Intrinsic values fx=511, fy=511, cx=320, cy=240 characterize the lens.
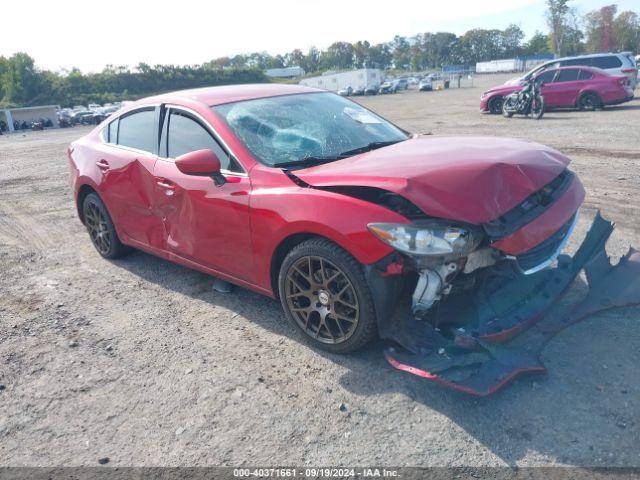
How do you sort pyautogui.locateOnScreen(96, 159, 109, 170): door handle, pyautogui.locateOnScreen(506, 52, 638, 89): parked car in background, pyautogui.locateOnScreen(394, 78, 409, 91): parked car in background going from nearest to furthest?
pyautogui.locateOnScreen(96, 159, 109, 170): door handle, pyautogui.locateOnScreen(506, 52, 638, 89): parked car in background, pyautogui.locateOnScreen(394, 78, 409, 91): parked car in background

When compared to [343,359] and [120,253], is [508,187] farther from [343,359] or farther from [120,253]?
[120,253]

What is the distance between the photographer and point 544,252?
10.5 feet

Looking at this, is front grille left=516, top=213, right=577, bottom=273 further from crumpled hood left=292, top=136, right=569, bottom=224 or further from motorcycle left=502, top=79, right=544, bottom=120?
motorcycle left=502, top=79, right=544, bottom=120

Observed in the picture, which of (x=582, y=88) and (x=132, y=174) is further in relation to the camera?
(x=582, y=88)

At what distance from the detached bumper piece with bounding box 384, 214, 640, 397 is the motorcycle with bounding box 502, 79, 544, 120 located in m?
14.4

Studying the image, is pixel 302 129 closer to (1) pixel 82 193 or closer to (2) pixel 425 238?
(2) pixel 425 238

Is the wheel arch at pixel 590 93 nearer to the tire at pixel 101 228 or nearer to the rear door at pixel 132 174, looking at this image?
the rear door at pixel 132 174

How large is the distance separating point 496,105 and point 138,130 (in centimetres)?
1705

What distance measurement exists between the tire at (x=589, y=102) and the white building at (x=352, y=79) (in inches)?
2043

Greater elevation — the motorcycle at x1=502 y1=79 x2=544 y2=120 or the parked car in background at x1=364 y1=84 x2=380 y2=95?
the parked car in background at x1=364 y1=84 x2=380 y2=95

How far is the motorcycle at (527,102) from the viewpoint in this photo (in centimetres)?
1653

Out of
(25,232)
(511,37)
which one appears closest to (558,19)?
(511,37)

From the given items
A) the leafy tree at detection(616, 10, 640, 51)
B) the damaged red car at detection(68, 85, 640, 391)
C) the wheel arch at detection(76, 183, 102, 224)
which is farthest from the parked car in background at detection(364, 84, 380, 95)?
the damaged red car at detection(68, 85, 640, 391)

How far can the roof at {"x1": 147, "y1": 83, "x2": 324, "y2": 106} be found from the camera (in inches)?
166
